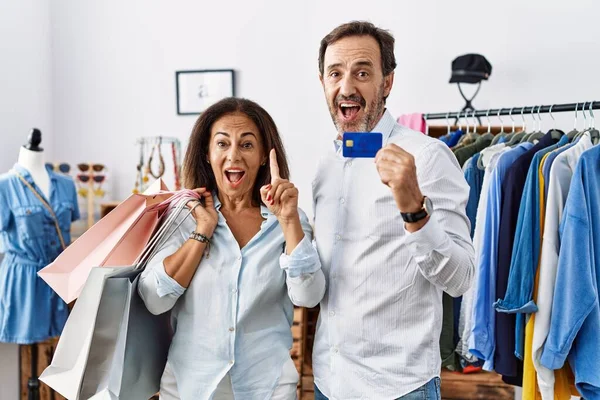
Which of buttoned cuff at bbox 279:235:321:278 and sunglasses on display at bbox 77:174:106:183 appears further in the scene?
sunglasses on display at bbox 77:174:106:183

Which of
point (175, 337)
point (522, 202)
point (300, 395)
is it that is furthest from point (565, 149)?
point (300, 395)

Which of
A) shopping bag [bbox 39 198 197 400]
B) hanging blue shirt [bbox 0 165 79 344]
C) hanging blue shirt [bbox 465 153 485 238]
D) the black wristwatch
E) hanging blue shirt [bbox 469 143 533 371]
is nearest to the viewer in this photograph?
the black wristwatch

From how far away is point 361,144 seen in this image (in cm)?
146

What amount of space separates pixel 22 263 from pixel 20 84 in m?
1.31

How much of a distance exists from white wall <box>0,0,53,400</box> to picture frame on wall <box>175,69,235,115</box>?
0.86 meters

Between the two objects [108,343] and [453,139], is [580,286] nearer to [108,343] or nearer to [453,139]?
[453,139]

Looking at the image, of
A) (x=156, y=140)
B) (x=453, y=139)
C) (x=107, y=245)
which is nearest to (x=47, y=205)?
(x=156, y=140)

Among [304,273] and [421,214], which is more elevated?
[421,214]

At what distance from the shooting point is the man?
4.94 ft

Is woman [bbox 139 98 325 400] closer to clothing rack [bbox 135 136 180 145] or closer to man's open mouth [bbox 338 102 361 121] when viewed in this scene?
man's open mouth [bbox 338 102 361 121]

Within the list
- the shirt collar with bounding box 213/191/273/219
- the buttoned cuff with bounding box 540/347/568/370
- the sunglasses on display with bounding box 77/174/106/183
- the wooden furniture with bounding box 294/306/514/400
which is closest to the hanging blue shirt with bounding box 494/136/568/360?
the buttoned cuff with bounding box 540/347/568/370

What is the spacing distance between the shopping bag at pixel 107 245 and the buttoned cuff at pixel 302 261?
0.44m

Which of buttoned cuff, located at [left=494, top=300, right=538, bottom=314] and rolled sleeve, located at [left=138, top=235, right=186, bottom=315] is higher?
rolled sleeve, located at [left=138, top=235, right=186, bottom=315]

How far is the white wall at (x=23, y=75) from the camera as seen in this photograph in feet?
12.2
